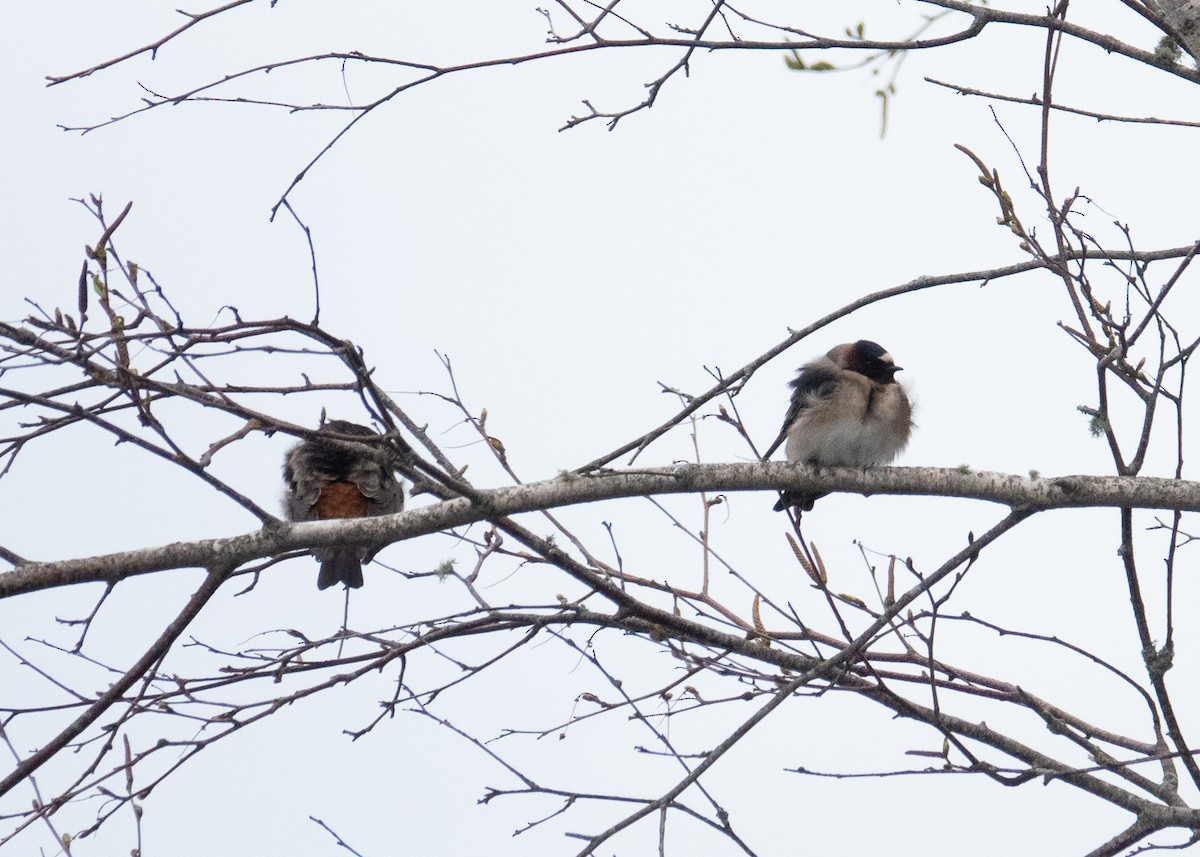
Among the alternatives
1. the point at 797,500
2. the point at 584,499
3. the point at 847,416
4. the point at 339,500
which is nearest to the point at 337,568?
the point at 339,500

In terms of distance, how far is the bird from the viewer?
17.8ft

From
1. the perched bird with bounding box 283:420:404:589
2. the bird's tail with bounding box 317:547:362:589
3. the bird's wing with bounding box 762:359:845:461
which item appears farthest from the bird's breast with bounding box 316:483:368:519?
the bird's wing with bounding box 762:359:845:461

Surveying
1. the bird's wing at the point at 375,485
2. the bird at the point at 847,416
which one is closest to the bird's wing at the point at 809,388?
the bird at the point at 847,416

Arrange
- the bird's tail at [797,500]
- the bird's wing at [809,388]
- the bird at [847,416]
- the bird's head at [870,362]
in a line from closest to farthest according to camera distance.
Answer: the bird's tail at [797,500] < the bird at [847,416] < the bird's wing at [809,388] < the bird's head at [870,362]

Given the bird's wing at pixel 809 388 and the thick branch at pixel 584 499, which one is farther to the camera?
A: the bird's wing at pixel 809 388

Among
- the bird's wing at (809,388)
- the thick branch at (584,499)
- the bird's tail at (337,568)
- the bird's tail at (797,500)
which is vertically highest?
the bird's wing at (809,388)

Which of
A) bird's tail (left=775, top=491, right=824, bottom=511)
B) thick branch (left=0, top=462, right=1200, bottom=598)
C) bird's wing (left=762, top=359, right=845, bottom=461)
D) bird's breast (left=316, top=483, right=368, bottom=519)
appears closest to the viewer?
thick branch (left=0, top=462, right=1200, bottom=598)

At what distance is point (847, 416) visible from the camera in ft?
18.1

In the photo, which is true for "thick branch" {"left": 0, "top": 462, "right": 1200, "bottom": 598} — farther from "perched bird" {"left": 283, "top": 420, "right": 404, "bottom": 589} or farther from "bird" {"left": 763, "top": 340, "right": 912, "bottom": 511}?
"perched bird" {"left": 283, "top": 420, "right": 404, "bottom": 589}

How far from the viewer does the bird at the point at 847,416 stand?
213 inches

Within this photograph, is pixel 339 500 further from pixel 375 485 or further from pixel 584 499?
pixel 584 499

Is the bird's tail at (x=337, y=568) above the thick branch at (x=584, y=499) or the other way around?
above

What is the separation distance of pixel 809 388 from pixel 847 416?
53cm

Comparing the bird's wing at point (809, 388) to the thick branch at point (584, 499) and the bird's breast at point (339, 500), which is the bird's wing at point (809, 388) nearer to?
the thick branch at point (584, 499)
